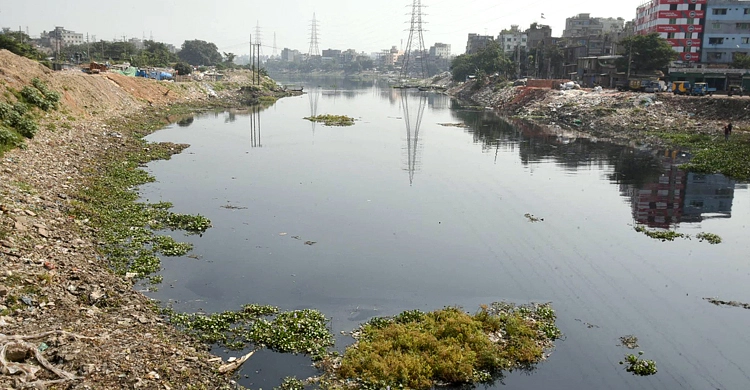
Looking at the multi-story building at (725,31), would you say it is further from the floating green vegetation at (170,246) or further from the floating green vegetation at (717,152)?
the floating green vegetation at (170,246)

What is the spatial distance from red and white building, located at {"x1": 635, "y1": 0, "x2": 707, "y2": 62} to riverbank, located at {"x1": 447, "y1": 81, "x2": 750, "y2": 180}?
22.7m

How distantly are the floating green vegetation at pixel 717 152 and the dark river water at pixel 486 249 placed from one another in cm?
177

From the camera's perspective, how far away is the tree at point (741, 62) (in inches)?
2773

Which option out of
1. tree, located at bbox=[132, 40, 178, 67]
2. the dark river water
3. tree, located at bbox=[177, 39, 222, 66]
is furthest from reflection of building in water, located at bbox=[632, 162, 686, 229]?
tree, located at bbox=[177, 39, 222, 66]

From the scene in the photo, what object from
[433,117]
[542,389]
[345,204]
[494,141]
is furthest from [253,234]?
[433,117]

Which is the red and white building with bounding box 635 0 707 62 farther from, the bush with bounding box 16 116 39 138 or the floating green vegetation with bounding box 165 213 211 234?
the bush with bounding box 16 116 39 138

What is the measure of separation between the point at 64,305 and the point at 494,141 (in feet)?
131

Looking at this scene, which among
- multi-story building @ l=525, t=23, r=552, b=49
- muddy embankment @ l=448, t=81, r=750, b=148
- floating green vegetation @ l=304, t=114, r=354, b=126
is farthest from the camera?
multi-story building @ l=525, t=23, r=552, b=49

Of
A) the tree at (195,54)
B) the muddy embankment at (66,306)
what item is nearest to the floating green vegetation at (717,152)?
the muddy embankment at (66,306)

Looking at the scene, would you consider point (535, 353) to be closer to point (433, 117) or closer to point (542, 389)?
point (542, 389)

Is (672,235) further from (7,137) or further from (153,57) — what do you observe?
(153,57)

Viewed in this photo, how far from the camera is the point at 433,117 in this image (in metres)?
70.2

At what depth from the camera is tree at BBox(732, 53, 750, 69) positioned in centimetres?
7044

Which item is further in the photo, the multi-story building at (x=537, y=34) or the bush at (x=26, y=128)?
the multi-story building at (x=537, y=34)
